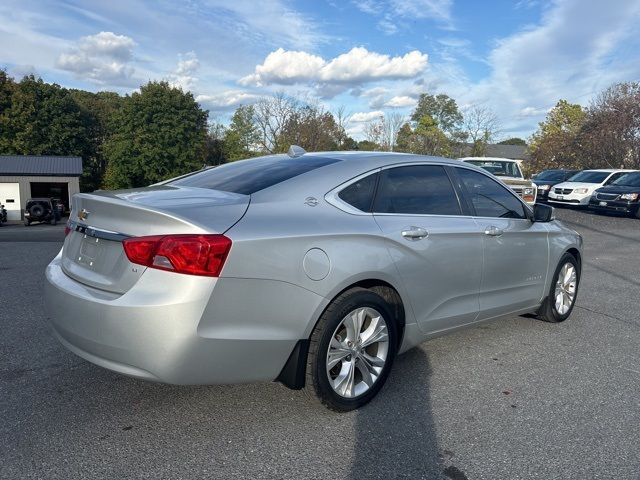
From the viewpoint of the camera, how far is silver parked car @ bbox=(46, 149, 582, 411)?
2738mm

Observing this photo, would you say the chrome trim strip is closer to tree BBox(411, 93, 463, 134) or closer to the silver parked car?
the silver parked car

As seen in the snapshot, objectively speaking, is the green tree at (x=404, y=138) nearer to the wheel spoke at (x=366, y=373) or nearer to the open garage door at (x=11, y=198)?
the open garage door at (x=11, y=198)

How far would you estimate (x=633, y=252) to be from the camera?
10977 mm

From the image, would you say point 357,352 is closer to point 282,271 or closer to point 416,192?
point 282,271

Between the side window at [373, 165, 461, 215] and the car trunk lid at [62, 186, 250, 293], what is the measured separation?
105cm

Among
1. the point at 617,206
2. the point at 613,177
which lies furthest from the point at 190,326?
the point at 613,177

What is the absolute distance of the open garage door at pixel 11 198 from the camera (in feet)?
135

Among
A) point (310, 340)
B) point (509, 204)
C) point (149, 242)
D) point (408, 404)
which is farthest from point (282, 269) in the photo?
point (509, 204)

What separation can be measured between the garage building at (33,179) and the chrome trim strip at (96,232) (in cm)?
4279

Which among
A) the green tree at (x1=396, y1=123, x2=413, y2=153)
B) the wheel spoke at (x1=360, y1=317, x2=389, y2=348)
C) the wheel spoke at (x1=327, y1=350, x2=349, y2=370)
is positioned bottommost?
the wheel spoke at (x1=327, y1=350, x2=349, y2=370)

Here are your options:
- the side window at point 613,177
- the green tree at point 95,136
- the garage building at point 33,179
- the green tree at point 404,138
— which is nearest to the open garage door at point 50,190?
the garage building at point 33,179

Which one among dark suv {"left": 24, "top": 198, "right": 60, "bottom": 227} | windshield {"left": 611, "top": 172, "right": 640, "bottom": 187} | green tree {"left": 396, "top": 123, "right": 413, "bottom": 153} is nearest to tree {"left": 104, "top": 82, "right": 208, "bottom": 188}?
dark suv {"left": 24, "top": 198, "right": 60, "bottom": 227}

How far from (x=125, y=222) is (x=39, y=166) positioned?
4563cm

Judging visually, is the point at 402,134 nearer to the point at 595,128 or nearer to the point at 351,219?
the point at 595,128
